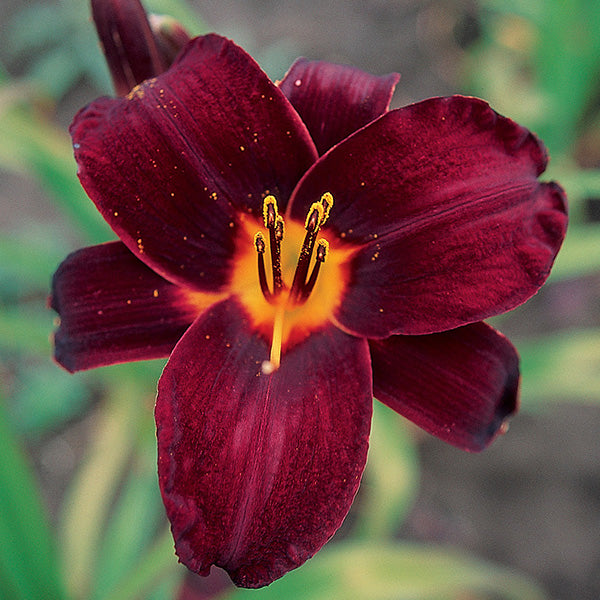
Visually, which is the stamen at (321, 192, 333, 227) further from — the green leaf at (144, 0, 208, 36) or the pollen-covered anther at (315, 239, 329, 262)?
the green leaf at (144, 0, 208, 36)

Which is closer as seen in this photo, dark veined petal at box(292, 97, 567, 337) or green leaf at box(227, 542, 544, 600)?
dark veined petal at box(292, 97, 567, 337)

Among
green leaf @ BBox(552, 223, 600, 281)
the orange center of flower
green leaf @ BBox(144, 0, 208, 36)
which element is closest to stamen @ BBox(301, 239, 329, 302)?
the orange center of flower

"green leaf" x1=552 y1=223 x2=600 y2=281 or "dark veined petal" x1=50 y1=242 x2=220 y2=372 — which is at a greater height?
"dark veined petal" x1=50 y1=242 x2=220 y2=372

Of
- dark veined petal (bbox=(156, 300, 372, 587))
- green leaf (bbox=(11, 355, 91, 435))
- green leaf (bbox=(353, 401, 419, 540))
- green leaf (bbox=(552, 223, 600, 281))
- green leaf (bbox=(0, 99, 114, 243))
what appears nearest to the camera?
dark veined petal (bbox=(156, 300, 372, 587))

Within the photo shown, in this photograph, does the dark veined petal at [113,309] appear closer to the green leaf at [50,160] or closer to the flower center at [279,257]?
the flower center at [279,257]

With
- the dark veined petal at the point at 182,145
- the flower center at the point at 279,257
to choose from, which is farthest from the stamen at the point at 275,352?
the dark veined petal at the point at 182,145

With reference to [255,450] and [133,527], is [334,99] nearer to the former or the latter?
[255,450]

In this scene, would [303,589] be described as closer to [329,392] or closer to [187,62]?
[329,392]

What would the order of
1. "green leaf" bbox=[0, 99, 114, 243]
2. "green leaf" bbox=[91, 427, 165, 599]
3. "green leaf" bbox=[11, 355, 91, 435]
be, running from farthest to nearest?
1. "green leaf" bbox=[11, 355, 91, 435]
2. "green leaf" bbox=[91, 427, 165, 599]
3. "green leaf" bbox=[0, 99, 114, 243]

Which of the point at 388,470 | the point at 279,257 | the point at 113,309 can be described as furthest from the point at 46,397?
the point at 279,257
